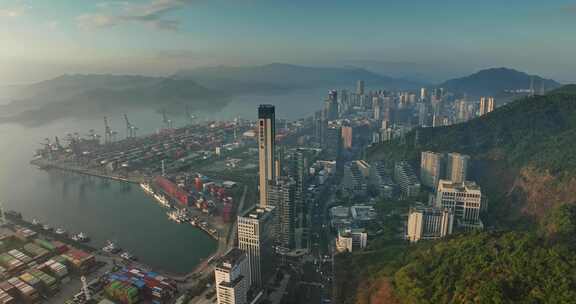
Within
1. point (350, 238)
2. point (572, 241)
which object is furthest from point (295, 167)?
point (572, 241)

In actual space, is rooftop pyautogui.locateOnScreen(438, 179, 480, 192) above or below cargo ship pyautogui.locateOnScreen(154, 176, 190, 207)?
above

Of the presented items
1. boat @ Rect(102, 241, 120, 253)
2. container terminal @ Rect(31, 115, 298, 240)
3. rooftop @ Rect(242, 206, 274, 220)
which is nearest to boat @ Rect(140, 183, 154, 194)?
container terminal @ Rect(31, 115, 298, 240)

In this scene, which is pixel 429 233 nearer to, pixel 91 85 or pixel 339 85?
pixel 91 85

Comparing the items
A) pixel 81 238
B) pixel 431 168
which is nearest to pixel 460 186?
pixel 431 168

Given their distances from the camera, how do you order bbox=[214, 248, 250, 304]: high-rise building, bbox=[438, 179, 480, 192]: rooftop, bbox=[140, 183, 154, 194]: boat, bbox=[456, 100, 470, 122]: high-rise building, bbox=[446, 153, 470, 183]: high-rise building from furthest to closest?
1. bbox=[456, 100, 470, 122]: high-rise building
2. bbox=[140, 183, 154, 194]: boat
3. bbox=[446, 153, 470, 183]: high-rise building
4. bbox=[438, 179, 480, 192]: rooftop
5. bbox=[214, 248, 250, 304]: high-rise building

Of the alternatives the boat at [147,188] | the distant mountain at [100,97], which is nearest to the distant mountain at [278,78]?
the distant mountain at [100,97]

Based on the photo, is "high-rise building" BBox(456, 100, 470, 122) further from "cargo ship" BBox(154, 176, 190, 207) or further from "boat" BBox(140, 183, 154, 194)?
"boat" BBox(140, 183, 154, 194)

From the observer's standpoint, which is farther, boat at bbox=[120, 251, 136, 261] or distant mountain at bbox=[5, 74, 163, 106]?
distant mountain at bbox=[5, 74, 163, 106]
